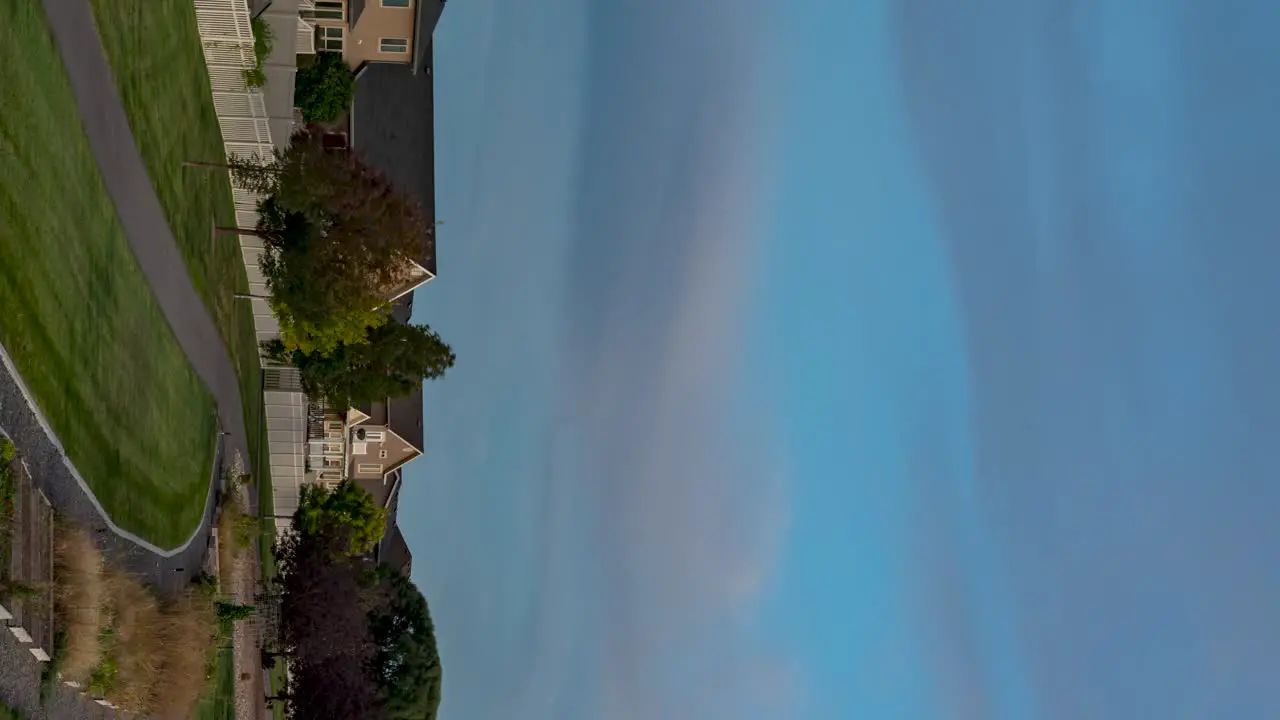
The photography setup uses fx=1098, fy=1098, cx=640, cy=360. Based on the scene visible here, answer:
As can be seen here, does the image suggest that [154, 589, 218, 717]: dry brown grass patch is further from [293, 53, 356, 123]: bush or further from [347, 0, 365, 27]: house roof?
[347, 0, 365, 27]: house roof

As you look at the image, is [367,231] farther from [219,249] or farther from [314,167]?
[219,249]

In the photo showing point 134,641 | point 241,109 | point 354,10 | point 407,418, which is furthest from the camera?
point 407,418

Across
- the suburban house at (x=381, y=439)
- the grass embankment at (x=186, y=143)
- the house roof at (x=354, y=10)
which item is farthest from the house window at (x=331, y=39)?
the grass embankment at (x=186, y=143)

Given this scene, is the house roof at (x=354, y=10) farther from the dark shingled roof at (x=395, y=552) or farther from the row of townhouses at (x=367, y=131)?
the dark shingled roof at (x=395, y=552)

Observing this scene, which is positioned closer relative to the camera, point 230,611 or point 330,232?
point 230,611

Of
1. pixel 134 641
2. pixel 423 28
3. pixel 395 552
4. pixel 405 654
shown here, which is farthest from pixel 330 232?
pixel 395 552

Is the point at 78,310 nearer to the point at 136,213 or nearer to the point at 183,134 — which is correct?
the point at 136,213

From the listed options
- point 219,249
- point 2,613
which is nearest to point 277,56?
point 219,249
